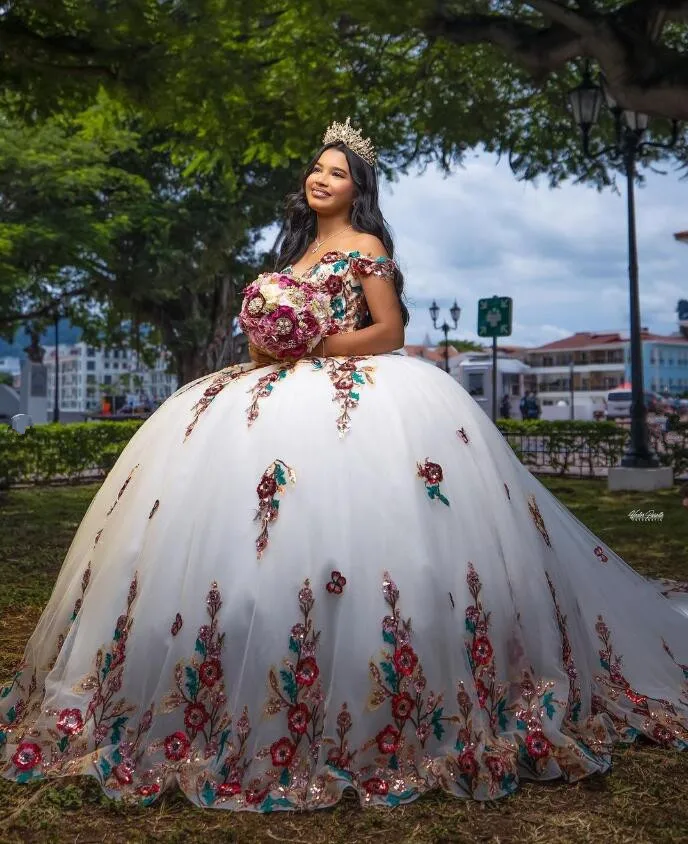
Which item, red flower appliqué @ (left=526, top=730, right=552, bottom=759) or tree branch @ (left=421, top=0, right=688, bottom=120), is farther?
tree branch @ (left=421, top=0, right=688, bottom=120)

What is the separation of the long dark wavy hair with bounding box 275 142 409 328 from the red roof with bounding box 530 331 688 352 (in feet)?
342

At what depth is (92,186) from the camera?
2397 centimetres

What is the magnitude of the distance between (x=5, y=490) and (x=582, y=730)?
14.0 metres

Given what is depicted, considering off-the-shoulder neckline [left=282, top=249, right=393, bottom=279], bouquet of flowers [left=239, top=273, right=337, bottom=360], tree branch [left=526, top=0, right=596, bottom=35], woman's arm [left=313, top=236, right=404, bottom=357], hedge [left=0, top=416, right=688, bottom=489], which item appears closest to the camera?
bouquet of flowers [left=239, top=273, right=337, bottom=360]

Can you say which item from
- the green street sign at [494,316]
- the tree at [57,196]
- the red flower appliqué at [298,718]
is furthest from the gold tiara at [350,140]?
the tree at [57,196]

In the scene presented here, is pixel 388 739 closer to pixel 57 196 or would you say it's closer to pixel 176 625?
pixel 176 625

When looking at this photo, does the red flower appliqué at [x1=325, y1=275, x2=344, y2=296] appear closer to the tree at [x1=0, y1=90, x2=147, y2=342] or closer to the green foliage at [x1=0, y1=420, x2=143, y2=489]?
the green foliage at [x1=0, y1=420, x2=143, y2=489]

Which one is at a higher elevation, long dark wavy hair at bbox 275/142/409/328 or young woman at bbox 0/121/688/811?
long dark wavy hair at bbox 275/142/409/328

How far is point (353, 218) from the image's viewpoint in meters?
4.47

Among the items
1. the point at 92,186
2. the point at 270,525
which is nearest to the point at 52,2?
the point at 270,525

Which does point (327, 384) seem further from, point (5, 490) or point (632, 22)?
point (5, 490)

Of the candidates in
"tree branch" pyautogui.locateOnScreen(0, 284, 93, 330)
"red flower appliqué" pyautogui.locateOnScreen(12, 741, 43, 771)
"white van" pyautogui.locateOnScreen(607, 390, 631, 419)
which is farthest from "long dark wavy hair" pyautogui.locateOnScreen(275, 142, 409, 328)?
"white van" pyautogui.locateOnScreen(607, 390, 631, 419)

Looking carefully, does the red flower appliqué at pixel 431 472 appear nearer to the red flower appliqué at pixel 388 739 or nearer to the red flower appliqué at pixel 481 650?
the red flower appliqué at pixel 481 650

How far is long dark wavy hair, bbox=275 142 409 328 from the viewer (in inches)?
175
